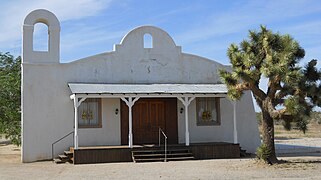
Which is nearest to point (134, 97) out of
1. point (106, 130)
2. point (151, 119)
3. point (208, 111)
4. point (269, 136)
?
point (151, 119)

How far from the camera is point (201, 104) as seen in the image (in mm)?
22219

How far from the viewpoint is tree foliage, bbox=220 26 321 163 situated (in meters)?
15.7

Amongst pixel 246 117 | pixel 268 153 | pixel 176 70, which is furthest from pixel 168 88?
pixel 268 153

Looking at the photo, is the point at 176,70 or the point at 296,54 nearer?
the point at 296,54

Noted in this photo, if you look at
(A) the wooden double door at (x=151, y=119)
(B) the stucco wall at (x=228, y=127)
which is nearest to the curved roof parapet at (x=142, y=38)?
(A) the wooden double door at (x=151, y=119)

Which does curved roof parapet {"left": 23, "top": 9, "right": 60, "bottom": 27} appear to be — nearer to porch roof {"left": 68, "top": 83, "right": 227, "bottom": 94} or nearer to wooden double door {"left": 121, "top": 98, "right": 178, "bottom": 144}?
porch roof {"left": 68, "top": 83, "right": 227, "bottom": 94}

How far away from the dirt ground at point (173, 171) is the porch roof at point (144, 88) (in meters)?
3.25

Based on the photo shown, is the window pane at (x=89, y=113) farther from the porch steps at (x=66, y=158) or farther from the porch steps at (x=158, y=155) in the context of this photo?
the porch steps at (x=158, y=155)

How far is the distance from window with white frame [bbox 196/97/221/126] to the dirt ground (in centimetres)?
446

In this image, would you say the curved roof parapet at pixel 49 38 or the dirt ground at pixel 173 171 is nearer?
the dirt ground at pixel 173 171

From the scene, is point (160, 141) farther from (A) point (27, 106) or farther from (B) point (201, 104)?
(A) point (27, 106)

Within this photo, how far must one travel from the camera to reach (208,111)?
2234 cm

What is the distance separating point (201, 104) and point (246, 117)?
2395 mm

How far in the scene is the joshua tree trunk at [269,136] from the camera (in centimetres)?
1639
